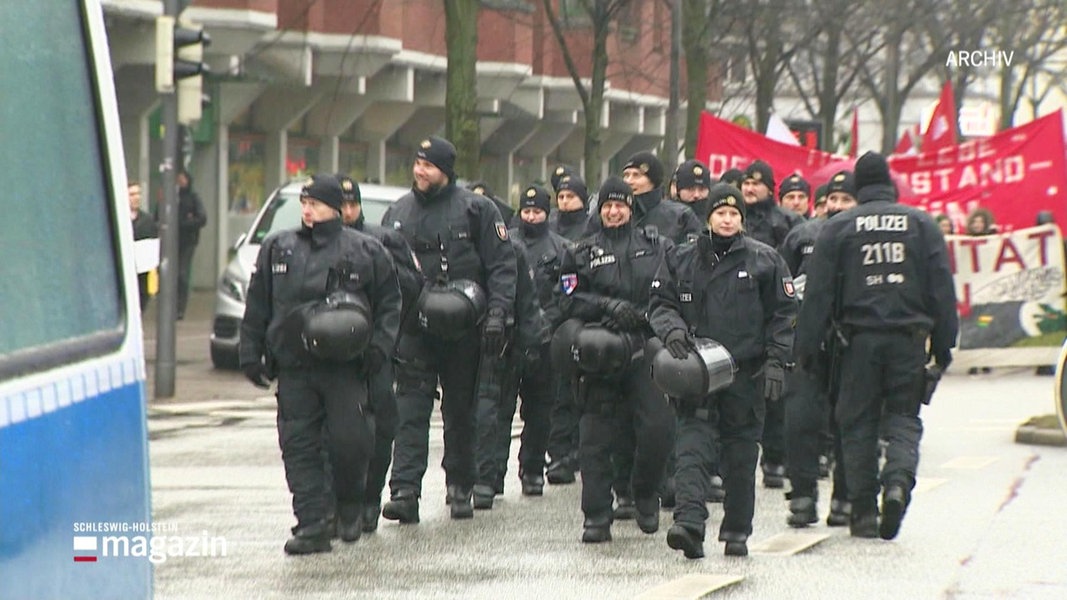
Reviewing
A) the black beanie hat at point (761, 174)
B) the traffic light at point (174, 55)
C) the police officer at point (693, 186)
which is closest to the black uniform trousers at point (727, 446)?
the police officer at point (693, 186)

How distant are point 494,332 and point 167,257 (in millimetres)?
6858

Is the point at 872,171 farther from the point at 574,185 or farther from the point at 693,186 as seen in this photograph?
the point at 693,186

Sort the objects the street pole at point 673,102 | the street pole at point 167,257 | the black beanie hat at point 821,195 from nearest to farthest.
Result: the black beanie hat at point 821,195 → the street pole at point 167,257 → the street pole at point 673,102

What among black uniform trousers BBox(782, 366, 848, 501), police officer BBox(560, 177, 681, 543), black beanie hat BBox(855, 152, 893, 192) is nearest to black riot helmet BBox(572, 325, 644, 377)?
police officer BBox(560, 177, 681, 543)

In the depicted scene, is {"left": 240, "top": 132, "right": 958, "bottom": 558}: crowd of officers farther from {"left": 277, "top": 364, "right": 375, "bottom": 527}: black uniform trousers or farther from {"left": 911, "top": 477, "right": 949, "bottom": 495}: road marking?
{"left": 911, "top": 477, "right": 949, "bottom": 495}: road marking

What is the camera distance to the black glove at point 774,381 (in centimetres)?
945

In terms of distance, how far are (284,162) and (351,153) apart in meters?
3.64

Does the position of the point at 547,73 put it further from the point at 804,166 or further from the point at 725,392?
the point at 725,392

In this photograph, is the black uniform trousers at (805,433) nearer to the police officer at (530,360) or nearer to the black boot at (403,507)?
the police officer at (530,360)

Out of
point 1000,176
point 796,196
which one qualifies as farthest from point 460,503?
point 1000,176

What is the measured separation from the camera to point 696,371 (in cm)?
920

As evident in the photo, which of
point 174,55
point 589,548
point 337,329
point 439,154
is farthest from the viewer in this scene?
point 174,55

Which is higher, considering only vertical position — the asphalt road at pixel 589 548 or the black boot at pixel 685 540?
the black boot at pixel 685 540

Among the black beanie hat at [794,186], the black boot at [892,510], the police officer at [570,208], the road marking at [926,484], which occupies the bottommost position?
the road marking at [926,484]
